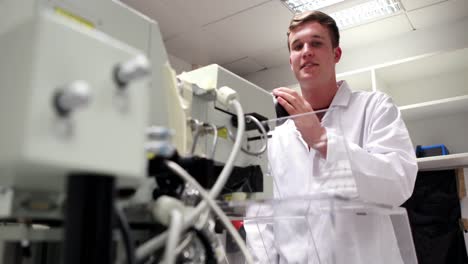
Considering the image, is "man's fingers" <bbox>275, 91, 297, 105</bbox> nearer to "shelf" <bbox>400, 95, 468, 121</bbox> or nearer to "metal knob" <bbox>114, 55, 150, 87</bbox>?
"metal knob" <bbox>114, 55, 150, 87</bbox>

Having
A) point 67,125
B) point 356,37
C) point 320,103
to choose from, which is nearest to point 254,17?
point 356,37

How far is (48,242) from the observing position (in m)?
0.69

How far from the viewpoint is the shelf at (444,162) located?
2199mm

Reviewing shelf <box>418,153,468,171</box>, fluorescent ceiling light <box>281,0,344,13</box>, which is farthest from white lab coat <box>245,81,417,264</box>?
fluorescent ceiling light <box>281,0,344,13</box>

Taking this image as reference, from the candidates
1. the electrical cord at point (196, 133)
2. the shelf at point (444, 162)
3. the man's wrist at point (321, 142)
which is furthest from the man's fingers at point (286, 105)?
the shelf at point (444, 162)

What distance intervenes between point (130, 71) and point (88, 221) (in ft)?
0.52

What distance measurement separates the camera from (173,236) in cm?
45

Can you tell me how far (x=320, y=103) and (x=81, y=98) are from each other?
4.15 ft

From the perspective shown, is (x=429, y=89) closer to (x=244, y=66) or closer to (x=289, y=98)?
(x=244, y=66)

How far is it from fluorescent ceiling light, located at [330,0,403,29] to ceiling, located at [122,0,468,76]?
0.06m

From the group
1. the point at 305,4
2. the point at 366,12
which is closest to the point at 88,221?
the point at 305,4

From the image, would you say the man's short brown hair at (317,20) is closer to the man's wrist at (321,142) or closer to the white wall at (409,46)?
the man's wrist at (321,142)

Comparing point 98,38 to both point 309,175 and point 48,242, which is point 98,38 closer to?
point 48,242

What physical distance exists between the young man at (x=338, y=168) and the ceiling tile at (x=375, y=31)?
5.04ft
